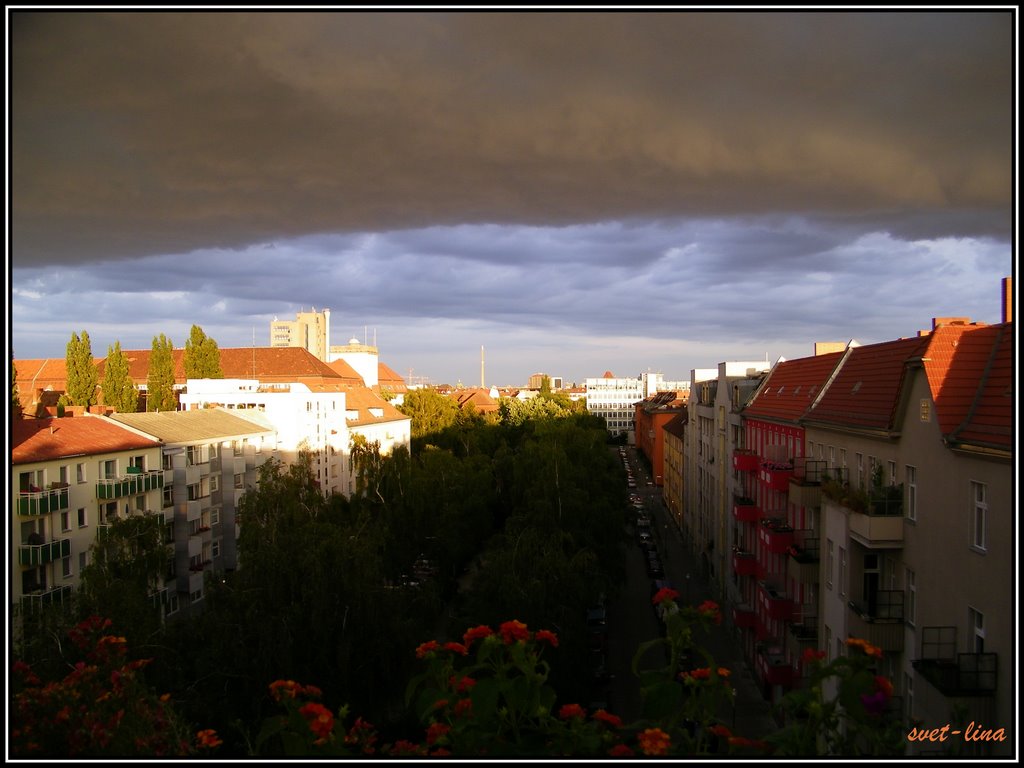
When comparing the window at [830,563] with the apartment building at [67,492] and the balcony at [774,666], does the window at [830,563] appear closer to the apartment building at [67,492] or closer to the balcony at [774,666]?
the balcony at [774,666]

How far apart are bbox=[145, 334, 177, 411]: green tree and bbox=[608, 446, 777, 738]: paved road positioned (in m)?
48.2

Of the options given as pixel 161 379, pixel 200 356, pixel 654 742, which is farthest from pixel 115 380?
pixel 654 742

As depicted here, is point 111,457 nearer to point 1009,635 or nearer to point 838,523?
point 838,523

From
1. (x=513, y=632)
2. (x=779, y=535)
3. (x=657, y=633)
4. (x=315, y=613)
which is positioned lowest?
(x=657, y=633)

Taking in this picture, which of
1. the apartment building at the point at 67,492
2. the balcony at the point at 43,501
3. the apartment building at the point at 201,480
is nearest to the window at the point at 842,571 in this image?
the apartment building at the point at 67,492

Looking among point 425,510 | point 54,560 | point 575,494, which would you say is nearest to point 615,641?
point 575,494

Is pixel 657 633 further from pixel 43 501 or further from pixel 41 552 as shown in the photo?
pixel 43 501

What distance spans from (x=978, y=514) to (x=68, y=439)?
35138 millimetres

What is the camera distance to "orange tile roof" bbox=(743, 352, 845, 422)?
2997 centimetres

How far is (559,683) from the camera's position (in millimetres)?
23641

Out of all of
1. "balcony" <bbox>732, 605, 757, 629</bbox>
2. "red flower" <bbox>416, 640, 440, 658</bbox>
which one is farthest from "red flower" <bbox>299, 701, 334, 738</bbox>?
"balcony" <bbox>732, 605, 757, 629</bbox>

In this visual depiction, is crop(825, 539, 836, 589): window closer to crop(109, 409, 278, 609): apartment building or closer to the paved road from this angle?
the paved road

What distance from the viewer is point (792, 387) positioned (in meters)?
33.8

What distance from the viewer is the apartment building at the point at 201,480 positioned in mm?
41094
